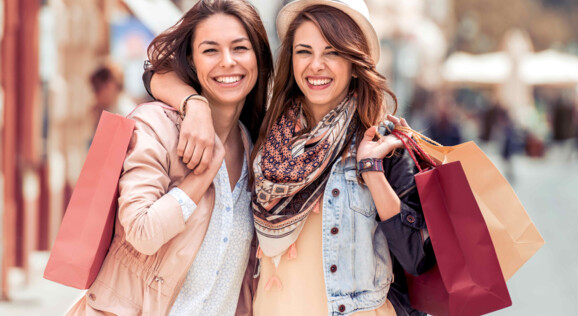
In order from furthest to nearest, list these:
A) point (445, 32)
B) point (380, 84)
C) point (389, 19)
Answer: point (445, 32) < point (389, 19) < point (380, 84)

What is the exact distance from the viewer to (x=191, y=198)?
234 cm

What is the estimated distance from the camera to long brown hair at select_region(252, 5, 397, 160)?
2457 mm

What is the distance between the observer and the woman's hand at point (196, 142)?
2.36 m

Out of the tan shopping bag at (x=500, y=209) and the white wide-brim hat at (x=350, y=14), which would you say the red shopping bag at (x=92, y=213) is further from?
the tan shopping bag at (x=500, y=209)

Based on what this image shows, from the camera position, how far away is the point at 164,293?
2.34m

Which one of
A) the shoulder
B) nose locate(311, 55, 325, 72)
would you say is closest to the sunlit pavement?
the shoulder

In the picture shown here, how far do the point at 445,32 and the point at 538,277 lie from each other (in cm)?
2208

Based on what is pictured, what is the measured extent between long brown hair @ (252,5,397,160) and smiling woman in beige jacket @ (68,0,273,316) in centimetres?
14

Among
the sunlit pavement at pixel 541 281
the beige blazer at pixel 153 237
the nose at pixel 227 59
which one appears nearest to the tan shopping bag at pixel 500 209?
the nose at pixel 227 59

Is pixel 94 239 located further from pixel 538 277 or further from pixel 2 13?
pixel 538 277

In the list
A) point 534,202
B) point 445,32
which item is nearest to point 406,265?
point 534,202

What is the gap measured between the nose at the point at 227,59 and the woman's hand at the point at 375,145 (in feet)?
2.19

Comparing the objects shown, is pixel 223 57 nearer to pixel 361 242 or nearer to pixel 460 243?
pixel 361 242

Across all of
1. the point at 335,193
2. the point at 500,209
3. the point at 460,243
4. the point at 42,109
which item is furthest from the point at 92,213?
the point at 42,109
